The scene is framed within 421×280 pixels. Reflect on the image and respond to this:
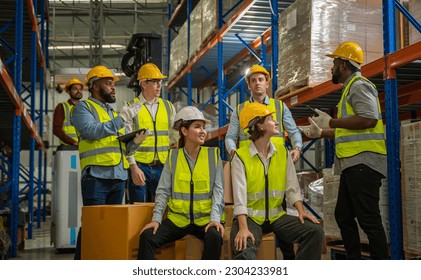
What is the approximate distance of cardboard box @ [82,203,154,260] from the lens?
449cm

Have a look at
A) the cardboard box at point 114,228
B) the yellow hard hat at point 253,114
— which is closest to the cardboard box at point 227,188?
the yellow hard hat at point 253,114

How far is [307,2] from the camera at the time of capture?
6.29 metres

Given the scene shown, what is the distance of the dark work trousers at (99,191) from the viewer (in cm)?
505

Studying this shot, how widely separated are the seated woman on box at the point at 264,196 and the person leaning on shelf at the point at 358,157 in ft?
1.58

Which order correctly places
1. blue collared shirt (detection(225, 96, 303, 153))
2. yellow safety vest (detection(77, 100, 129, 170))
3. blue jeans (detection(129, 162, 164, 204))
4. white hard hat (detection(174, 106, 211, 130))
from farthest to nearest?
blue jeans (detection(129, 162, 164, 204)) → blue collared shirt (detection(225, 96, 303, 153)) → yellow safety vest (detection(77, 100, 129, 170)) → white hard hat (detection(174, 106, 211, 130))

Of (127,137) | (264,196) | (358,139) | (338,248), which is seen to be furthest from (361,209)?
(127,137)

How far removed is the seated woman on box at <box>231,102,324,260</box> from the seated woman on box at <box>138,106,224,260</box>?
179mm

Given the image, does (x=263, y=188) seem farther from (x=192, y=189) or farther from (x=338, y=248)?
(x=338, y=248)

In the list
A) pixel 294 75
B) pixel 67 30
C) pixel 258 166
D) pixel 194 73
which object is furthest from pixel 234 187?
pixel 67 30

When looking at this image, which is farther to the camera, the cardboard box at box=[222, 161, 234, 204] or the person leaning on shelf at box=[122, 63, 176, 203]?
the person leaning on shelf at box=[122, 63, 176, 203]

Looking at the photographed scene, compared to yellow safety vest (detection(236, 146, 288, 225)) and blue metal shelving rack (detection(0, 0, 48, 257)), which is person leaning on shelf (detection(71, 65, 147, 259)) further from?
blue metal shelving rack (detection(0, 0, 48, 257))

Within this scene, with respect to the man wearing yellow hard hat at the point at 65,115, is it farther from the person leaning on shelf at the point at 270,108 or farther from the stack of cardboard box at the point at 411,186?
the stack of cardboard box at the point at 411,186

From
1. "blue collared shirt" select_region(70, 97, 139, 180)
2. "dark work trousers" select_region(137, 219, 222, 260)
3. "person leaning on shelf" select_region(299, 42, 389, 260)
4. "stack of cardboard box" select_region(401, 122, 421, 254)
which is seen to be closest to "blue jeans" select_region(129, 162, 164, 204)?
"blue collared shirt" select_region(70, 97, 139, 180)

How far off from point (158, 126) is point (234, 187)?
1.70m
